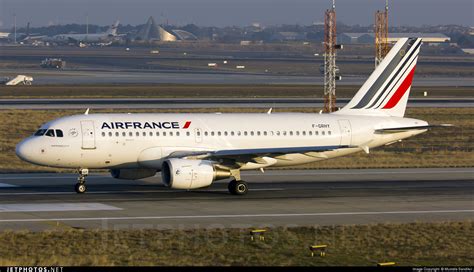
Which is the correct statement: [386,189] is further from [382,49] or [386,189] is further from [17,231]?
[382,49]

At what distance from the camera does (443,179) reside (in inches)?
2005

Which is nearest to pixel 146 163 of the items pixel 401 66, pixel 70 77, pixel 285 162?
pixel 285 162

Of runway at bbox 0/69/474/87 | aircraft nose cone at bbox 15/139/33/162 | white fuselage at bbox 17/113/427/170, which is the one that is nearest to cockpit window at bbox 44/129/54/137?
white fuselage at bbox 17/113/427/170

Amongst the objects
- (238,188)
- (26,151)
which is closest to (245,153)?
(238,188)

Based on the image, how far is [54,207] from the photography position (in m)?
39.8

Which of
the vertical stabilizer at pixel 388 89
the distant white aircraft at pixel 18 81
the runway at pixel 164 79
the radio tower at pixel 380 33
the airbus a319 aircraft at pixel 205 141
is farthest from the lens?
the runway at pixel 164 79

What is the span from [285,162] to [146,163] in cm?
712

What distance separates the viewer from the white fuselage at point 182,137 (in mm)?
43750

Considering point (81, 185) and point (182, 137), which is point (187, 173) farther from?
point (81, 185)

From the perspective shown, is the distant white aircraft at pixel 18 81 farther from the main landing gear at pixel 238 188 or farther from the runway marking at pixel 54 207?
the runway marking at pixel 54 207

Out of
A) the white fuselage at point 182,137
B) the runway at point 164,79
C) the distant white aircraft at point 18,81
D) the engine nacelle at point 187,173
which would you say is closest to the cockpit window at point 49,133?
the white fuselage at point 182,137

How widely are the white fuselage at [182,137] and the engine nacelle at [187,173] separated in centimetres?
232

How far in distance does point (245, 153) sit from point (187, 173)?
9.96 ft

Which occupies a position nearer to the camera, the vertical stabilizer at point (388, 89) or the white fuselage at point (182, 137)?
the white fuselage at point (182, 137)
